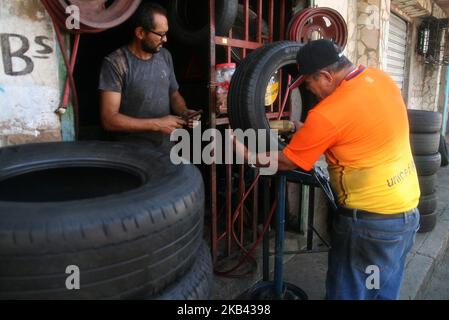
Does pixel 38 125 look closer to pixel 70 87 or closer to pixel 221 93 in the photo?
pixel 70 87

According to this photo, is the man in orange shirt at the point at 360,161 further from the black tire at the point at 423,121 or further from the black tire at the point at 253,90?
the black tire at the point at 423,121

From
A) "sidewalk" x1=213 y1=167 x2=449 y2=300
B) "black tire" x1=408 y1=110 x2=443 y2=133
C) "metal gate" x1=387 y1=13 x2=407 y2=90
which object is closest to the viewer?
"sidewalk" x1=213 y1=167 x2=449 y2=300

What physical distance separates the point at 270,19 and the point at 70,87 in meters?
1.84

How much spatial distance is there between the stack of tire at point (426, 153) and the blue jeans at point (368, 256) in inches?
91.3

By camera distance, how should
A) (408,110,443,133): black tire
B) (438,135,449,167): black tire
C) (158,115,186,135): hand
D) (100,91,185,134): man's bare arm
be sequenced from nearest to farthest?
1. (100,91,185,134): man's bare arm
2. (158,115,186,135): hand
3. (408,110,443,133): black tire
4. (438,135,449,167): black tire

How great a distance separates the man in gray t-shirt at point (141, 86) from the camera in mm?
2422

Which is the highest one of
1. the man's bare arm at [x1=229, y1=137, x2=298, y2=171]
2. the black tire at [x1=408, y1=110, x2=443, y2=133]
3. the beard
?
the beard

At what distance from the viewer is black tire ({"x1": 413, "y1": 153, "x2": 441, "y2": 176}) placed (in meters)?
4.08

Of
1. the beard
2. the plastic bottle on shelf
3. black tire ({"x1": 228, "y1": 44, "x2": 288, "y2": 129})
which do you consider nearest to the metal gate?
the plastic bottle on shelf

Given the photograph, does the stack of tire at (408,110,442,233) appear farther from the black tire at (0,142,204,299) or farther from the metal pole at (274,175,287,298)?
the black tire at (0,142,204,299)

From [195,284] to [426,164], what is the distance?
3.41m

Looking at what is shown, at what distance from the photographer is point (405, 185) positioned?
1964mm

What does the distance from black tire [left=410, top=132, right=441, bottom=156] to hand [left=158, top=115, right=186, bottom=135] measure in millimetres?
2757
